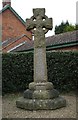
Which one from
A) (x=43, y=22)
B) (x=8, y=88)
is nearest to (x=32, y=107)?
(x=43, y=22)

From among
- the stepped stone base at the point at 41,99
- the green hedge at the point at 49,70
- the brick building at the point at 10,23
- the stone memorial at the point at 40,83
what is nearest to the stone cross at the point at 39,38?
the stone memorial at the point at 40,83

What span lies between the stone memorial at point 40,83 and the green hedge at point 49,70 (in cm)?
350

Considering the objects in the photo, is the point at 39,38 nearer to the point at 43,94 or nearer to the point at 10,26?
the point at 43,94

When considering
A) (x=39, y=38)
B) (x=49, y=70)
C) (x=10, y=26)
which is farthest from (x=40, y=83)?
(x=10, y=26)

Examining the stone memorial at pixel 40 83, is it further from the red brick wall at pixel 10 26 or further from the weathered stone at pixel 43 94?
the red brick wall at pixel 10 26

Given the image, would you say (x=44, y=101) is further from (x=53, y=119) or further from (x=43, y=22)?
(x=43, y=22)

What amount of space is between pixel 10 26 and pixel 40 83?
2424 cm

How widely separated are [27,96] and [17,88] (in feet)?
13.6

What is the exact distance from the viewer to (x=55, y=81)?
12.4 metres

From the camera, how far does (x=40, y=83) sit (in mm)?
8500

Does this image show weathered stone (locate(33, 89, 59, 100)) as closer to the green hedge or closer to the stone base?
the stone base

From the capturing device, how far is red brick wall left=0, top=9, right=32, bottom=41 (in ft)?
103

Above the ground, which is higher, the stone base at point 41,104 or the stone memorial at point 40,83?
the stone memorial at point 40,83

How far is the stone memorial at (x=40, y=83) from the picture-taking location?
800cm
